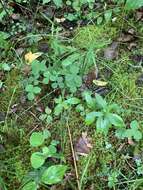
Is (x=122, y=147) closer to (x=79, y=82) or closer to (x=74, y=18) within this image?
(x=79, y=82)

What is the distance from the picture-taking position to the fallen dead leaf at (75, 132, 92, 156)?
2258 mm

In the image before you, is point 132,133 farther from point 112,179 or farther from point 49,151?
point 49,151

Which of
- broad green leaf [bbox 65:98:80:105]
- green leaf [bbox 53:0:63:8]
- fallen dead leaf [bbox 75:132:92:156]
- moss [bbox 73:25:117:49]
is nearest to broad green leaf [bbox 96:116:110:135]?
fallen dead leaf [bbox 75:132:92:156]

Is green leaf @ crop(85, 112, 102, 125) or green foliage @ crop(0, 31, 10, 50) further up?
green foliage @ crop(0, 31, 10, 50)

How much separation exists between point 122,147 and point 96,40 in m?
0.83

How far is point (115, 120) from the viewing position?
2.19 meters

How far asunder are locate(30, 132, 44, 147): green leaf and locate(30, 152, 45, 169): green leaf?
91 mm

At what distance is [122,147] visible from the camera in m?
2.25

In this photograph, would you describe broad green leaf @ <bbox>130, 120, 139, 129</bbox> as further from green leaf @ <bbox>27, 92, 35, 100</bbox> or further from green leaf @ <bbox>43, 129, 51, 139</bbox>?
green leaf @ <bbox>27, 92, 35, 100</bbox>

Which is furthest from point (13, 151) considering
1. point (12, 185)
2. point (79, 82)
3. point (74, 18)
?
point (74, 18)

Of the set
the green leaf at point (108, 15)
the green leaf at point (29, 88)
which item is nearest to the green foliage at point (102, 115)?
the green leaf at point (29, 88)

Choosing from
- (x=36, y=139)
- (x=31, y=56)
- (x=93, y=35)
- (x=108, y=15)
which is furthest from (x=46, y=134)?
(x=108, y=15)

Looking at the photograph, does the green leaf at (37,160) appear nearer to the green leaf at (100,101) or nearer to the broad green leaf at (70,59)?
the green leaf at (100,101)

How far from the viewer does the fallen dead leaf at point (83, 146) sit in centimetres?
226
